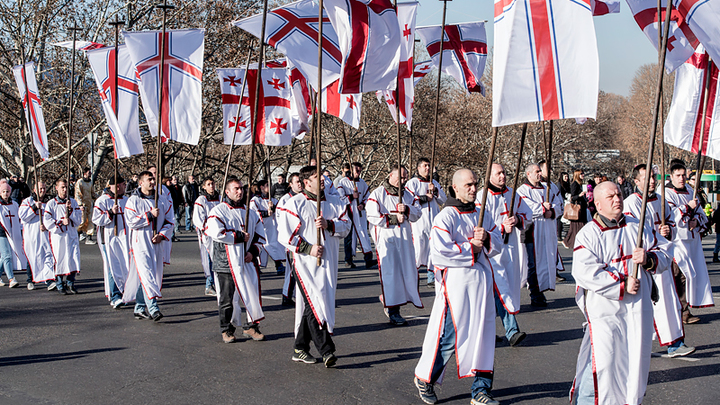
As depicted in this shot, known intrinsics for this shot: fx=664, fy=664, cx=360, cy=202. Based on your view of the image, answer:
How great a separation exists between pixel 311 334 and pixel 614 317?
2870 millimetres

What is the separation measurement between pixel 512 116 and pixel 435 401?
2242mm

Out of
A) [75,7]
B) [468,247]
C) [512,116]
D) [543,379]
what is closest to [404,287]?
[543,379]

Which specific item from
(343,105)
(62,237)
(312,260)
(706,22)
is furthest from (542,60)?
(62,237)

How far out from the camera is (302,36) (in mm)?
7961

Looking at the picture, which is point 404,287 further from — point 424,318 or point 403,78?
point 403,78

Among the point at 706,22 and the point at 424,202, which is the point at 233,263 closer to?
the point at 424,202

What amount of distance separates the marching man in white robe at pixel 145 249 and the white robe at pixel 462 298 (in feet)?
14.6

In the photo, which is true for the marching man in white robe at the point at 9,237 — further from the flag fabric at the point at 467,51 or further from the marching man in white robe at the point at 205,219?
the flag fabric at the point at 467,51

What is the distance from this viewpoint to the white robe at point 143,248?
837 cm

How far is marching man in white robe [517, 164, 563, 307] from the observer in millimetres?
9108

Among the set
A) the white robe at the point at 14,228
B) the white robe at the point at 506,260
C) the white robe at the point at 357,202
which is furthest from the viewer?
the white robe at the point at 357,202

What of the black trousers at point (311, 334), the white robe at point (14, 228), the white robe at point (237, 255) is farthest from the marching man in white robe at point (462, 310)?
the white robe at point (14, 228)

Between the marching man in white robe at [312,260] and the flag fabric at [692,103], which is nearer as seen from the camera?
the marching man in white robe at [312,260]

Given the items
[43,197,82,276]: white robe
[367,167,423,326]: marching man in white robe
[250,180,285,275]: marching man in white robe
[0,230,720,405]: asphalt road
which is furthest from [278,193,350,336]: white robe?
[43,197,82,276]: white robe
